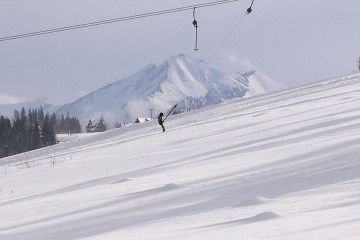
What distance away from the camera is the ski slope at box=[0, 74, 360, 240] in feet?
21.4

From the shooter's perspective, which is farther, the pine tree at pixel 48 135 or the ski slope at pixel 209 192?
the pine tree at pixel 48 135

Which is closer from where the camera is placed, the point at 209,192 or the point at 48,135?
the point at 209,192

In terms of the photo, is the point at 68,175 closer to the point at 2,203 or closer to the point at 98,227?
the point at 2,203

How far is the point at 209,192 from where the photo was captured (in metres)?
9.09

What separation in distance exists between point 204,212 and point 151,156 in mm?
8555

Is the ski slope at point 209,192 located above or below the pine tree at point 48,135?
below

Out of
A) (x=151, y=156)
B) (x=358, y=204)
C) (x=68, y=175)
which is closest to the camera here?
(x=358, y=204)

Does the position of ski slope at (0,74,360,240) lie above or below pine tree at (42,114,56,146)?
below

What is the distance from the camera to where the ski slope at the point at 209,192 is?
21.4ft

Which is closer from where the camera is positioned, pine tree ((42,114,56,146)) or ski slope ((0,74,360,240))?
ski slope ((0,74,360,240))

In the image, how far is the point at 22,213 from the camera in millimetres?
10031

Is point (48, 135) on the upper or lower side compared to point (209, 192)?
upper

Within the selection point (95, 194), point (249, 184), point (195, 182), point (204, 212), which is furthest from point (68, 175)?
point (204, 212)

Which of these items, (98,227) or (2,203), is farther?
(2,203)
